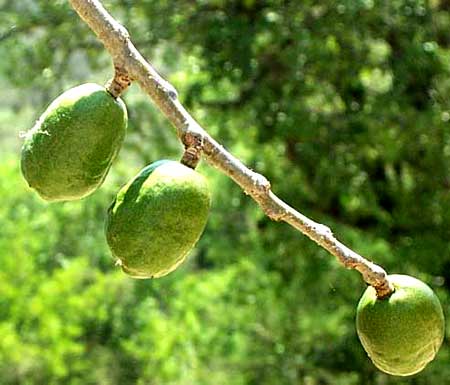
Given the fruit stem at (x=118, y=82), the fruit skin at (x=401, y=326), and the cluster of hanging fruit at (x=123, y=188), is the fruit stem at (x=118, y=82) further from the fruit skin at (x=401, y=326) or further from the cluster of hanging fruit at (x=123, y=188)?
the fruit skin at (x=401, y=326)

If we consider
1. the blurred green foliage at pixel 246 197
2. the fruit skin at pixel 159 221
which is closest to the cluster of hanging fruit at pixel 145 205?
the fruit skin at pixel 159 221

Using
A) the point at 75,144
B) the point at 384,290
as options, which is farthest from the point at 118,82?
the point at 384,290

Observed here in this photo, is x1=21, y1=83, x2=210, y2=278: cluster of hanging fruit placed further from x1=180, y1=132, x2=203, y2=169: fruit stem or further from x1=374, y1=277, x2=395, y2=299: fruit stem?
x1=374, y1=277, x2=395, y2=299: fruit stem

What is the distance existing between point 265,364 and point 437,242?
109cm

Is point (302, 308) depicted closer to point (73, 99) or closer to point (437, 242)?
point (437, 242)

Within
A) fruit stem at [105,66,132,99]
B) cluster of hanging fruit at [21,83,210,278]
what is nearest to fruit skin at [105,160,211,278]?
cluster of hanging fruit at [21,83,210,278]

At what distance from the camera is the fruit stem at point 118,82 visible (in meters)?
1.07

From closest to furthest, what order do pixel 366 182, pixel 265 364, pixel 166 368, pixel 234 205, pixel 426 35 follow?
1. pixel 426 35
2. pixel 366 182
3. pixel 234 205
4. pixel 265 364
5. pixel 166 368

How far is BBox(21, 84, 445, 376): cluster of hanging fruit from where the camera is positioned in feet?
3.36

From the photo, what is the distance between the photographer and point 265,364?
157 inches

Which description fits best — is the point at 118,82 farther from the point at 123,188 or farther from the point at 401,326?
the point at 401,326

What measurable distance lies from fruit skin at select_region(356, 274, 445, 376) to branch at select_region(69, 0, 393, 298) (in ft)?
0.38

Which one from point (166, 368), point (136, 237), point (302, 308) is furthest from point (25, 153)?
point (166, 368)

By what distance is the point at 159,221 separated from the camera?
40.3 inches
